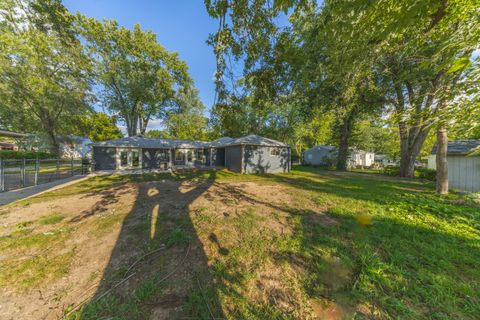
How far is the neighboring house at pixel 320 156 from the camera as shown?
22.4m

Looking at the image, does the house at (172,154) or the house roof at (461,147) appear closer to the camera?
the house roof at (461,147)

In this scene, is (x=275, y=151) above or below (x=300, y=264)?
above

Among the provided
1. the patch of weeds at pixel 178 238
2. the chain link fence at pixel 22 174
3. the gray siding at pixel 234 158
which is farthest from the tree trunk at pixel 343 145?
the chain link fence at pixel 22 174

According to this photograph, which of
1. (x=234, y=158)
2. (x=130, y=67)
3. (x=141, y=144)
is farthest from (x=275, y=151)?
(x=130, y=67)

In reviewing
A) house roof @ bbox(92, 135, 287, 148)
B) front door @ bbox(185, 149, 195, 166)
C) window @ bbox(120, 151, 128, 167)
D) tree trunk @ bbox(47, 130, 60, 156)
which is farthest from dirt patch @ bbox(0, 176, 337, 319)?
tree trunk @ bbox(47, 130, 60, 156)

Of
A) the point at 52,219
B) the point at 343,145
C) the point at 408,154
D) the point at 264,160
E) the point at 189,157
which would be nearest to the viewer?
the point at 52,219

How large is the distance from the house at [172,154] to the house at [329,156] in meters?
10.4

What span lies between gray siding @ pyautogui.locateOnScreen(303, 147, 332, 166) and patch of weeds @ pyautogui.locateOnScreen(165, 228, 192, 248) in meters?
22.9

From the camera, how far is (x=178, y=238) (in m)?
3.48

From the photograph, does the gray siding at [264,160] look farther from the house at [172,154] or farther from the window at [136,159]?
the window at [136,159]

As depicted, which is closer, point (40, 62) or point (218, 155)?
point (40, 62)

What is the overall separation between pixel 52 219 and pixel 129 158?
37.8 feet

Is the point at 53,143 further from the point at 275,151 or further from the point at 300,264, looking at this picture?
the point at 300,264

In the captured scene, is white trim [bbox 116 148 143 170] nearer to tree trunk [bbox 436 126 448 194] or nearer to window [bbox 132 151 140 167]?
window [bbox 132 151 140 167]
